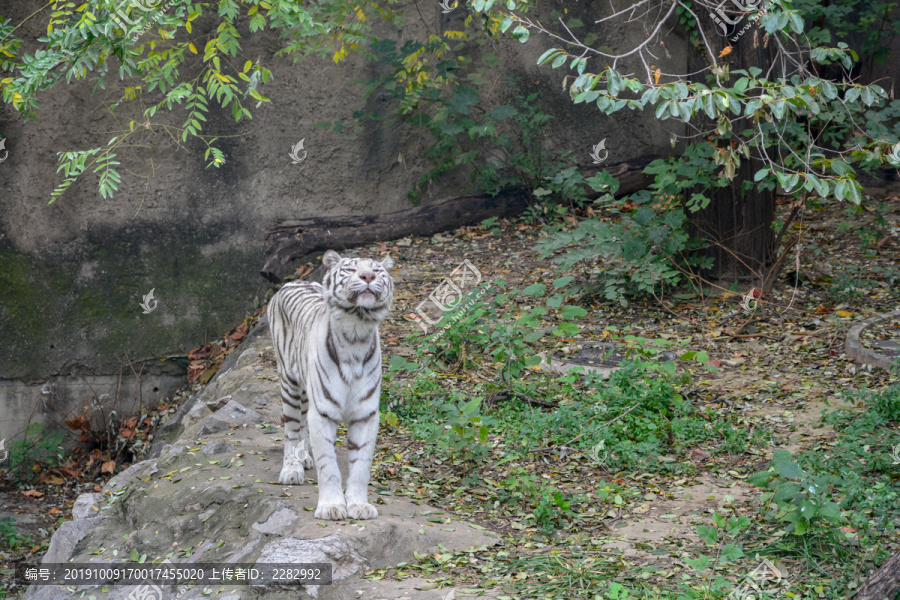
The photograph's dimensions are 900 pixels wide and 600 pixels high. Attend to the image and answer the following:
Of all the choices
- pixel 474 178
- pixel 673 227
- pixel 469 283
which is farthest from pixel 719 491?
pixel 474 178

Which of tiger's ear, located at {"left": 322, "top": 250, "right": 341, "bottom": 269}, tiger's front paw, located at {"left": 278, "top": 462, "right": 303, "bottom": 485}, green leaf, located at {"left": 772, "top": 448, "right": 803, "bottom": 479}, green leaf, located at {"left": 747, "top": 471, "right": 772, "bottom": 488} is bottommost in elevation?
tiger's front paw, located at {"left": 278, "top": 462, "right": 303, "bottom": 485}

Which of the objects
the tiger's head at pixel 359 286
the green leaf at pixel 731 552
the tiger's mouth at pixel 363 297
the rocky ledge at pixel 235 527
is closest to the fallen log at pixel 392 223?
the rocky ledge at pixel 235 527

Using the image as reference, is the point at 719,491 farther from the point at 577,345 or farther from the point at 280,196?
the point at 280,196

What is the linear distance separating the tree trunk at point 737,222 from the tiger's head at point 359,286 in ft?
14.4

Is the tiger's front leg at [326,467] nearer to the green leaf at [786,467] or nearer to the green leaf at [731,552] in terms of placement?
the green leaf at [731,552]

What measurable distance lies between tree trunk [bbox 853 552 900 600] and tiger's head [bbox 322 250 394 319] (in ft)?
7.67

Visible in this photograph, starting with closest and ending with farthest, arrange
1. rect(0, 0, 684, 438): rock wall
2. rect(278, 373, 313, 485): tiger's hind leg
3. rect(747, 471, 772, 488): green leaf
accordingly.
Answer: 1. rect(747, 471, 772, 488): green leaf
2. rect(278, 373, 313, 485): tiger's hind leg
3. rect(0, 0, 684, 438): rock wall

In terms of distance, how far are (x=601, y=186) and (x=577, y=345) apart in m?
1.59

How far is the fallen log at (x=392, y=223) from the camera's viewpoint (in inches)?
362

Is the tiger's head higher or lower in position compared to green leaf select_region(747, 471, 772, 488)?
higher

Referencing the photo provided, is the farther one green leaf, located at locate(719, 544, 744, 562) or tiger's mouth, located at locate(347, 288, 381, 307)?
tiger's mouth, located at locate(347, 288, 381, 307)

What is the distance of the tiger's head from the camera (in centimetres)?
392

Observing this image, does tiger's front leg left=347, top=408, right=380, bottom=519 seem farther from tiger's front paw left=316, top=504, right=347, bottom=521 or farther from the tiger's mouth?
the tiger's mouth

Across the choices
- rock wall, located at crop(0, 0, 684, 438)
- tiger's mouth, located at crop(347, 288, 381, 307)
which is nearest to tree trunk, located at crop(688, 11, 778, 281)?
rock wall, located at crop(0, 0, 684, 438)
